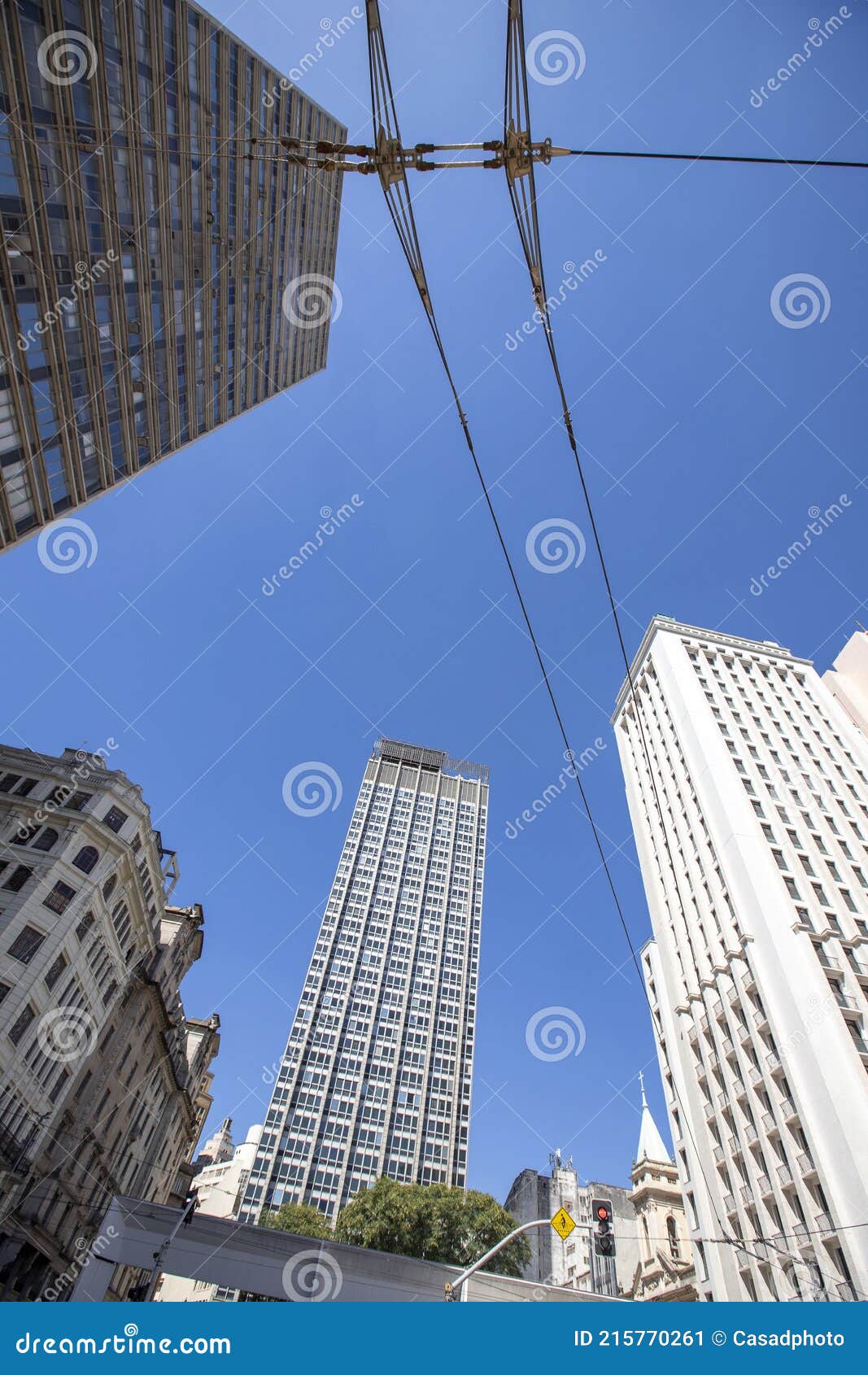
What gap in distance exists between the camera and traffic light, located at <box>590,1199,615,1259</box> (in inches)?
501

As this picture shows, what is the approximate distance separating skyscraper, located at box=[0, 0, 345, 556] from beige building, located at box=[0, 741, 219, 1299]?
1353 cm

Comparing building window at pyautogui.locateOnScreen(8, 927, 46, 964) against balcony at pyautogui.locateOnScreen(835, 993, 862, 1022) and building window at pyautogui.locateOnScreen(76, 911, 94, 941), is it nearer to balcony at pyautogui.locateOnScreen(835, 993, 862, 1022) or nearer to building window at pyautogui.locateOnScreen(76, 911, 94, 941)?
building window at pyautogui.locateOnScreen(76, 911, 94, 941)

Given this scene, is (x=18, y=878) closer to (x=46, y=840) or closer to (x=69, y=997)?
(x=46, y=840)

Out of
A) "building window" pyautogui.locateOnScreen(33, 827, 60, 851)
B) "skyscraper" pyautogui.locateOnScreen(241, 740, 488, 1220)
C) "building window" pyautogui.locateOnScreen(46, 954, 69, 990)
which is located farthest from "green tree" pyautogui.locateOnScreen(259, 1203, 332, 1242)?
"building window" pyautogui.locateOnScreen(33, 827, 60, 851)

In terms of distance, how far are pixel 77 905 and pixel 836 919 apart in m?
40.4

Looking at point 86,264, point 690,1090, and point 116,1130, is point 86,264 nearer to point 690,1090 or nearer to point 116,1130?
point 116,1130

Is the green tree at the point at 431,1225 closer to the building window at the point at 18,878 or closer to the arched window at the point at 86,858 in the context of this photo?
the arched window at the point at 86,858

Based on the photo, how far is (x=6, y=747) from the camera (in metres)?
35.2

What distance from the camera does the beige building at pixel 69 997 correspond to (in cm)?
2842

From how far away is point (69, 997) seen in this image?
31.1 m

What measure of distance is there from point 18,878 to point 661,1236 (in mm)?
52744

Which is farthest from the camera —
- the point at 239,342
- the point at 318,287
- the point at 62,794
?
the point at 318,287

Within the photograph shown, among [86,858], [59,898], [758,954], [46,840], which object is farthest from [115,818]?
[758,954]

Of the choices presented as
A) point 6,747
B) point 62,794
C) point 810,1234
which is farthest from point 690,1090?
point 6,747
